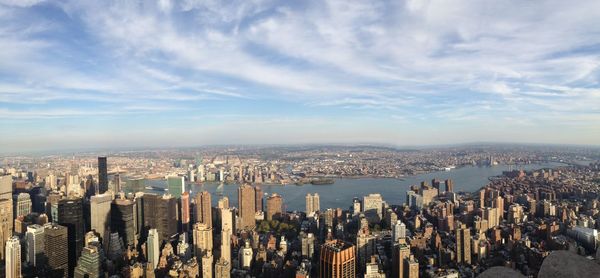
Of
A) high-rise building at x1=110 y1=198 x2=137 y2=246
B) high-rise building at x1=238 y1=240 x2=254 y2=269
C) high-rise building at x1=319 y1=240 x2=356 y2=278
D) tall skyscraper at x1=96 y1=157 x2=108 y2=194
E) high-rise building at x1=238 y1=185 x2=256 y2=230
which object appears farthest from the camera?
tall skyscraper at x1=96 y1=157 x2=108 y2=194

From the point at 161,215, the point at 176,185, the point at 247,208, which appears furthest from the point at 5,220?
the point at 176,185

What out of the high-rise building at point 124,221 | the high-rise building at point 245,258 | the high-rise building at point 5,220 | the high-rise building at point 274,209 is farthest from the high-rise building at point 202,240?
the high-rise building at point 5,220

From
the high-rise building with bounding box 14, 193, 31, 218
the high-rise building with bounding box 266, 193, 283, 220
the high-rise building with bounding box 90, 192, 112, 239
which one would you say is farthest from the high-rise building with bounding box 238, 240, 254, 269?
the high-rise building with bounding box 14, 193, 31, 218

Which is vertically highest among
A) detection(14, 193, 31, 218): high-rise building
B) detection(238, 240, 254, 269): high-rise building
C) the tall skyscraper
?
the tall skyscraper

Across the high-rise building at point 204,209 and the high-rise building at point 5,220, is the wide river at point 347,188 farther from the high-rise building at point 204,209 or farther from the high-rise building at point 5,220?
the high-rise building at point 5,220

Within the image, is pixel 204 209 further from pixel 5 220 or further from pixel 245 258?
pixel 5 220

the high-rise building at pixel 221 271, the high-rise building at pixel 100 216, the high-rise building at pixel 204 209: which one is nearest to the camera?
the high-rise building at pixel 221 271

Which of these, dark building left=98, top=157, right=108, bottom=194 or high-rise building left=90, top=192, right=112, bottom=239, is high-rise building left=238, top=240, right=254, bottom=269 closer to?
high-rise building left=90, top=192, right=112, bottom=239
